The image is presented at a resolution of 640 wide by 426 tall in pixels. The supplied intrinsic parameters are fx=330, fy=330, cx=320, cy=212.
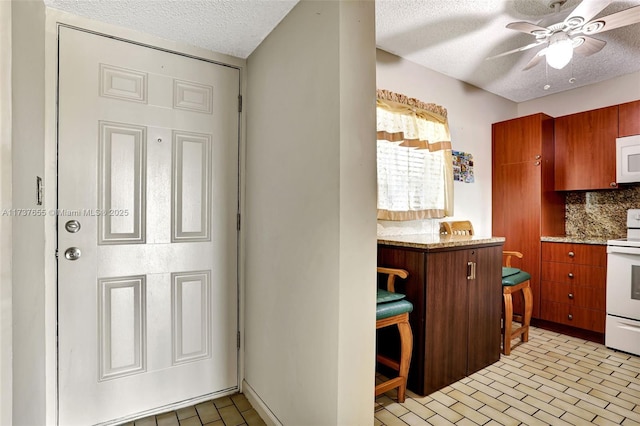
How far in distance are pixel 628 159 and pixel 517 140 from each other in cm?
96

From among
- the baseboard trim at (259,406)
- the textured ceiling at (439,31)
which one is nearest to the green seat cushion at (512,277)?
the textured ceiling at (439,31)

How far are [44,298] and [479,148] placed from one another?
4036mm

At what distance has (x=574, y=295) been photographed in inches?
129

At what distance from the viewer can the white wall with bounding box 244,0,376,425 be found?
1364 millimetres

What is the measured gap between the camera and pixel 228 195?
2.18m

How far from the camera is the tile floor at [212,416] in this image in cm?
188

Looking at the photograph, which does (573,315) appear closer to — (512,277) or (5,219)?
(512,277)

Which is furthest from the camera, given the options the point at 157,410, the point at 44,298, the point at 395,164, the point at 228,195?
the point at 395,164

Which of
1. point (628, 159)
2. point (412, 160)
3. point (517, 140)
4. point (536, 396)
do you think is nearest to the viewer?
point (536, 396)

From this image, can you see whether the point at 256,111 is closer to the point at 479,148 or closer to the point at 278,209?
the point at 278,209

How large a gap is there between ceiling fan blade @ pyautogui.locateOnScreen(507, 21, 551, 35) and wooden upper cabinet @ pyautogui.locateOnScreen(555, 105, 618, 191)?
174 centimetres

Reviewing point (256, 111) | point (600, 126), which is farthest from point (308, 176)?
point (600, 126)

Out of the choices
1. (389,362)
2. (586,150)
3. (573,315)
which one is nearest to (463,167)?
(586,150)

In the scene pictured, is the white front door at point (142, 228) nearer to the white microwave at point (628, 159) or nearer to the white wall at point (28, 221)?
the white wall at point (28, 221)
